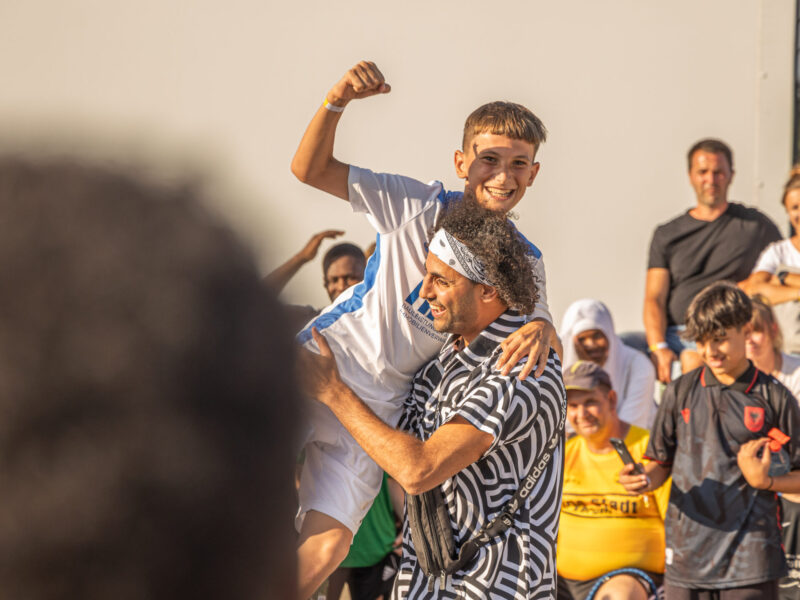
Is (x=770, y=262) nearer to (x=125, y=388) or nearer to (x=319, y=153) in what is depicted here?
(x=319, y=153)

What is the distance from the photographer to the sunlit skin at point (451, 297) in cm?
266

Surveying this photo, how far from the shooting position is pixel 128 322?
0.52 m

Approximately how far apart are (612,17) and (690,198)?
1.43 metres

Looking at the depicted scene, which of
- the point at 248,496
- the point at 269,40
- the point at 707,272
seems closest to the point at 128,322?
the point at 248,496

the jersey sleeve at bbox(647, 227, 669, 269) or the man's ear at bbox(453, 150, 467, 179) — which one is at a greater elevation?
the man's ear at bbox(453, 150, 467, 179)

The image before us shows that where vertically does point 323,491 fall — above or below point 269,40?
below

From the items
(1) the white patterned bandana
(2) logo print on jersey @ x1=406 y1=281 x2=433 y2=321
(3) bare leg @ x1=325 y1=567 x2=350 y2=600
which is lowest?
(3) bare leg @ x1=325 y1=567 x2=350 y2=600

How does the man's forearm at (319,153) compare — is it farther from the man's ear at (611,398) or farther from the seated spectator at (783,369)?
Result: the seated spectator at (783,369)

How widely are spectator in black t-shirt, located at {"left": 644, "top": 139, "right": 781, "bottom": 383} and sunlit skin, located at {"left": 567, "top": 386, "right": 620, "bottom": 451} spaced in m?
1.31

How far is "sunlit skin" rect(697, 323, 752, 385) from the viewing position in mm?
3945

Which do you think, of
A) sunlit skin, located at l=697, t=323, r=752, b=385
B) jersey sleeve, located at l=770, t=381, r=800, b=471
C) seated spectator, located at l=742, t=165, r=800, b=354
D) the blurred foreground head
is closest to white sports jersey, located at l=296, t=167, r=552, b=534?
sunlit skin, located at l=697, t=323, r=752, b=385

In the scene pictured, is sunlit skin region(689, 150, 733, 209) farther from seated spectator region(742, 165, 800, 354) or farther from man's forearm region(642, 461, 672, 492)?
man's forearm region(642, 461, 672, 492)

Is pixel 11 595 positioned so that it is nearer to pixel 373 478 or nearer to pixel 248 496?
pixel 248 496

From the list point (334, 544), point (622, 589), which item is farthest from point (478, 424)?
point (622, 589)
